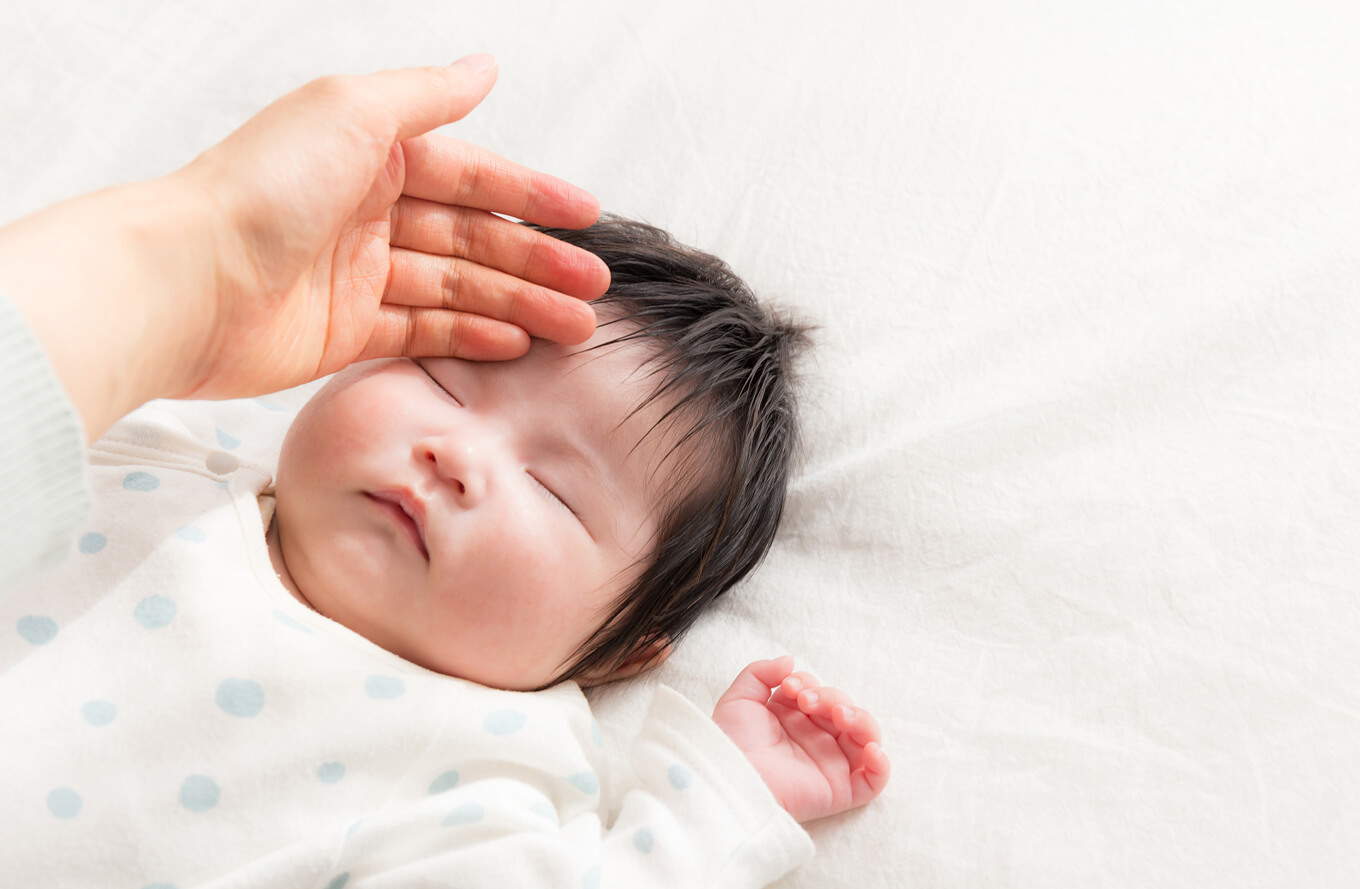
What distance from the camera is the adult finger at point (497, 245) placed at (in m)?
1.21

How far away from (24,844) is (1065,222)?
146cm

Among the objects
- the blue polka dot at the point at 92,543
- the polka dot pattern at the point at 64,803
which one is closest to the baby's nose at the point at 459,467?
the blue polka dot at the point at 92,543

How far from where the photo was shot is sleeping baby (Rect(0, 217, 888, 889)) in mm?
960

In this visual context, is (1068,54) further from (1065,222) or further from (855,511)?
(855,511)

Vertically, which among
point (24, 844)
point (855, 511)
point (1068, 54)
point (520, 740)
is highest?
point (1068, 54)

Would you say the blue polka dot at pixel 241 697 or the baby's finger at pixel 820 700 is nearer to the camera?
the blue polka dot at pixel 241 697

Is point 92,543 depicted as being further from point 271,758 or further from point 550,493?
point 550,493

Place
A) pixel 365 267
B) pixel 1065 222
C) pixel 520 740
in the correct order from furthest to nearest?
pixel 1065 222 → pixel 365 267 → pixel 520 740

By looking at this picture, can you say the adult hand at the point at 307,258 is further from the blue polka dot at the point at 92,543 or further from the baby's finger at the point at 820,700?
the baby's finger at the point at 820,700

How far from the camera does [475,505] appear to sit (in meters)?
1.06

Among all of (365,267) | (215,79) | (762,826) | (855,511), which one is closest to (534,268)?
(365,267)

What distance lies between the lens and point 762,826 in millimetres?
1022

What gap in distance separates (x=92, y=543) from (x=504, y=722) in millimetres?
489

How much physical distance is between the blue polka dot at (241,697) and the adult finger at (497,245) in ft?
1.84
